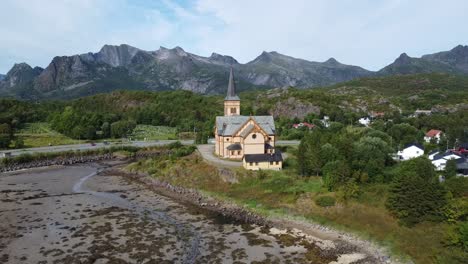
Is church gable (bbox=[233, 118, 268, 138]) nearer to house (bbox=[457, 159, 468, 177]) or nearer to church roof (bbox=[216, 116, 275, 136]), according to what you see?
church roof (bbox=[216, 116, 275, 136])

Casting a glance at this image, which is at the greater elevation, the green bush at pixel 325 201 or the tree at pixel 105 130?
the tree at pixel 105 130

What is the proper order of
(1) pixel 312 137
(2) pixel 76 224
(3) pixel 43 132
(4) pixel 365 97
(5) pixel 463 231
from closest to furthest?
(5) pixel 463 231 → (2) pixel 76 224 → (1) pixel 312 137 → (3) pixel 43 132 → (4) pixel 365 97

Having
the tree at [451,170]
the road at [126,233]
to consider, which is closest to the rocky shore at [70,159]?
the road at [126,233]

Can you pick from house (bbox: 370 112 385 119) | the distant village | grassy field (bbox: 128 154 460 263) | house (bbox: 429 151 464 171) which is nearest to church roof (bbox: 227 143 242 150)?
grassy field (bbox: 128 154 460 263)

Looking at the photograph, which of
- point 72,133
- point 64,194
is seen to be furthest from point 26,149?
point 64,194

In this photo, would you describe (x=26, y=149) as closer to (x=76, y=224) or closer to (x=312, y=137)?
(x=76, y=224)

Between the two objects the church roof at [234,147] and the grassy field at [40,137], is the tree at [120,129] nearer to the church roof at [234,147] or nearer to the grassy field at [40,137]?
the grassy field at [40,137]

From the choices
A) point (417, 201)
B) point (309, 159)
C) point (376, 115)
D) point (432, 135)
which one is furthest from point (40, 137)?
point (376, 115)
